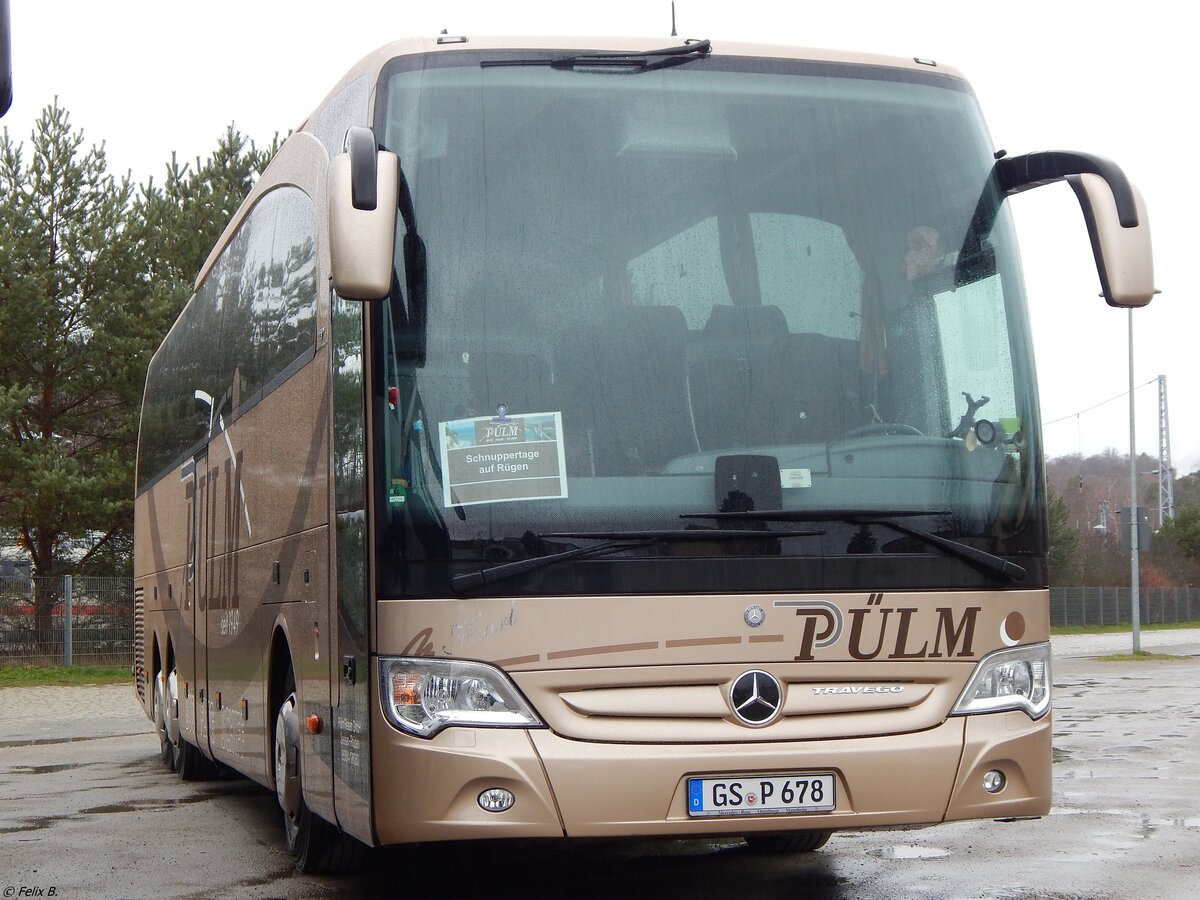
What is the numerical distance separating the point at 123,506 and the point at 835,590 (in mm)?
28653

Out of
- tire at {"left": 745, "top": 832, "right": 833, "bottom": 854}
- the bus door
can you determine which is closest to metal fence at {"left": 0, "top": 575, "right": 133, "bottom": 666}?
the bus door

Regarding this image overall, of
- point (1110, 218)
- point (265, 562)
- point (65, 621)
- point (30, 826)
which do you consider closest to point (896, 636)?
point (1110, 218)

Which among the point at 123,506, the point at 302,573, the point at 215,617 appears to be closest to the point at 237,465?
the point at 215,617

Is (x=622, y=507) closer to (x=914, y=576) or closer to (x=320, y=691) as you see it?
(x=914, y=576)

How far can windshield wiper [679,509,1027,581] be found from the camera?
5776mm

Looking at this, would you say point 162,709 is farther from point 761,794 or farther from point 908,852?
point 761,794

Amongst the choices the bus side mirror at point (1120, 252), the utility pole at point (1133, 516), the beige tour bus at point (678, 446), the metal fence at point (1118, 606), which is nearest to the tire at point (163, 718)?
the beige tour bus at point (678, 446)

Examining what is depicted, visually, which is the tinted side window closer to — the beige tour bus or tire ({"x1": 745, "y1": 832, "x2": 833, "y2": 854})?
the beige tour bus

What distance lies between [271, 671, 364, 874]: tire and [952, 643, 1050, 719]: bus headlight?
10.2ft

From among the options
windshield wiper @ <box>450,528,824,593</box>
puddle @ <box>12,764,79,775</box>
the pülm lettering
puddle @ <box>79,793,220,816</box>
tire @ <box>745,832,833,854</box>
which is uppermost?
windshield wiper @ <box>450,528,824,593</box>

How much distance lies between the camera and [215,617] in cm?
1004

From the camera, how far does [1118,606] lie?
6588cm

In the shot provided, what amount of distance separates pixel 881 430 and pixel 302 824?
3.45 metres

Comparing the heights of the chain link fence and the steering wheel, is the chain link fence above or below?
below
